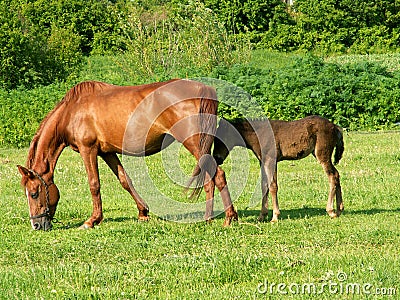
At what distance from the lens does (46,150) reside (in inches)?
415

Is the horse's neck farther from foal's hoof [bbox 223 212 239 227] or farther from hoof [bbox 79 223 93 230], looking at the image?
foal's hoof [bbox 223 212 239 227]

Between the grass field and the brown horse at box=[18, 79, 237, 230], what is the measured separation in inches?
20.8

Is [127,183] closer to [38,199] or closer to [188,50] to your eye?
[38,199]

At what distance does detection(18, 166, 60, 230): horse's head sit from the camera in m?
10.3

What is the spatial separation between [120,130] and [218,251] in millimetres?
2816

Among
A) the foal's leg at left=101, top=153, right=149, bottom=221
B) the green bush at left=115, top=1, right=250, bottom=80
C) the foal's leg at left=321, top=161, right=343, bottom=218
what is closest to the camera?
the foal's leg at left=321, top=161, right=343, bottom=218

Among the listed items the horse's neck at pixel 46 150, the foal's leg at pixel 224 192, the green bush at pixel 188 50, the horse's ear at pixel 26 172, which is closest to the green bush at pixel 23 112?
the green bush at pixel 188 50

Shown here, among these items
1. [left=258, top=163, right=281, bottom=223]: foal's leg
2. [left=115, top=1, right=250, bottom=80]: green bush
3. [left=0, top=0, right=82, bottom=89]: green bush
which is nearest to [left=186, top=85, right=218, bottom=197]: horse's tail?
[left=258, top=163, right=281, bottom=223]: foal's leg

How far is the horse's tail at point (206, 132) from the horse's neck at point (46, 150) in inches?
84.7

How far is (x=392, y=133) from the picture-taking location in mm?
20250

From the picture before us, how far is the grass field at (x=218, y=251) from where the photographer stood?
687cm

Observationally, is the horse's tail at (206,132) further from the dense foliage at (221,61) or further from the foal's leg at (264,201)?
the dense foliage at (221,61)

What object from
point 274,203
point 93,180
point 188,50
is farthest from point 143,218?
point 188,50

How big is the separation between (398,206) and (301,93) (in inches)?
433
